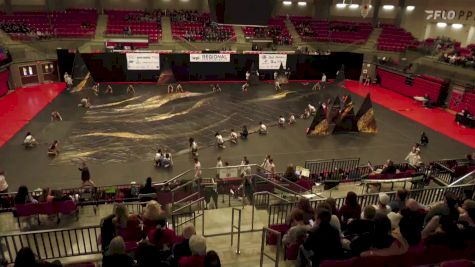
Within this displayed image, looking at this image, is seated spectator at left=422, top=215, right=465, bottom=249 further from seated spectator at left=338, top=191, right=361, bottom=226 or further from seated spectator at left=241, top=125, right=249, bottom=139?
seated spectator at left=241, top=125, right=249, bottom=139

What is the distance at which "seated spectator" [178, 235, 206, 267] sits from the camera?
4.95 metres

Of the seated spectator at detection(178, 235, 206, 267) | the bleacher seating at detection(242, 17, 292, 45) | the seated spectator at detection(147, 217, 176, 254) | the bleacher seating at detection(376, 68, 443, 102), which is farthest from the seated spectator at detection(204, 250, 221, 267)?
the bleacher seating at detection(242, 17, 292, 45)

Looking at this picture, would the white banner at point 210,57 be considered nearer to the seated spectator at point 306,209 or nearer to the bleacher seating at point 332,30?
the bleacher seating at point 332,30

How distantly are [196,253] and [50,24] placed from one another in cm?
3439

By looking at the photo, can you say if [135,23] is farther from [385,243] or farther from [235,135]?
[385,243]

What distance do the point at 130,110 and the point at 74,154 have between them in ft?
21.9

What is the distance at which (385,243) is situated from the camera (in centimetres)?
570

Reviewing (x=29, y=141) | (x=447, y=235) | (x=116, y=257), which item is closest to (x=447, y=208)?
(x=447, y=235)

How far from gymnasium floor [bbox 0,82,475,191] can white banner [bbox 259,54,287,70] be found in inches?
230

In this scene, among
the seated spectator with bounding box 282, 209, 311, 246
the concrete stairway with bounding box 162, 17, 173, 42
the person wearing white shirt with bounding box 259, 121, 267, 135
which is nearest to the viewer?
the seated spectator with bounding box 282, 209, 311, 246

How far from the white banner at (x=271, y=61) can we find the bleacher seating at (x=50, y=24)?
15.5 m

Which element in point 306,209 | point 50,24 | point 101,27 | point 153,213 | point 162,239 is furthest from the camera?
point 101,27

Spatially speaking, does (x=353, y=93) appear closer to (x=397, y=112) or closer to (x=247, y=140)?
(x=397, y=112)

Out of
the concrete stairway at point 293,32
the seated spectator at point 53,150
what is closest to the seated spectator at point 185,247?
the seated spectator at point 53,150
